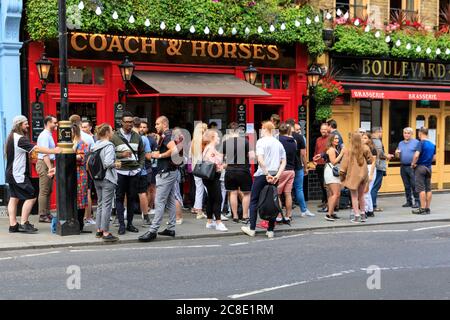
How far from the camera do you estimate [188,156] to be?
13992 mm

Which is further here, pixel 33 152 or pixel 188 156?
pixel 188 156

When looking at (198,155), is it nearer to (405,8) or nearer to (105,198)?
(105,198)

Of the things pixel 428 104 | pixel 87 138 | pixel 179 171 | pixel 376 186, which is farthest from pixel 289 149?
pixel 428 104

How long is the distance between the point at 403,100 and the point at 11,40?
423 inches

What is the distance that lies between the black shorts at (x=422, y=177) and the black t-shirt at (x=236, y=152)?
435 centimetres

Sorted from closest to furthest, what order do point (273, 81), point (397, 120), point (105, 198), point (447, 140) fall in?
point (105, 198) < point (273, 81) < point (397, 120) < point (447, 140)

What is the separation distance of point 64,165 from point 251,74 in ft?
19.5

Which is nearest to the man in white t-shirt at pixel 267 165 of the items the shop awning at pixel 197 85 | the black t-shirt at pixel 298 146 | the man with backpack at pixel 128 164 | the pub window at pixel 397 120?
the man with backpack at pixel 128 164

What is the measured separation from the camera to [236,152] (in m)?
11.7

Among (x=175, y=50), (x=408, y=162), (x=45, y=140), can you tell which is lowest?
(x=408, y=162)

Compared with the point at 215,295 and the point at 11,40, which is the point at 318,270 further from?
the point at 11,40

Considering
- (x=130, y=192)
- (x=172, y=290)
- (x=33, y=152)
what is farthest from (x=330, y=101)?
(x=172, y=290)

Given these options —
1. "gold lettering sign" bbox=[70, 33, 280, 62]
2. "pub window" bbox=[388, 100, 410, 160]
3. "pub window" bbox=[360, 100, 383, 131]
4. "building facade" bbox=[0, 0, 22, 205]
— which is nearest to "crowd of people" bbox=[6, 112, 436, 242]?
"building facade" bbox=[0, 0, 22, 205]

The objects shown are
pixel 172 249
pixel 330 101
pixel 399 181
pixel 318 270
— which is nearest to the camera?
pixel 318 270
